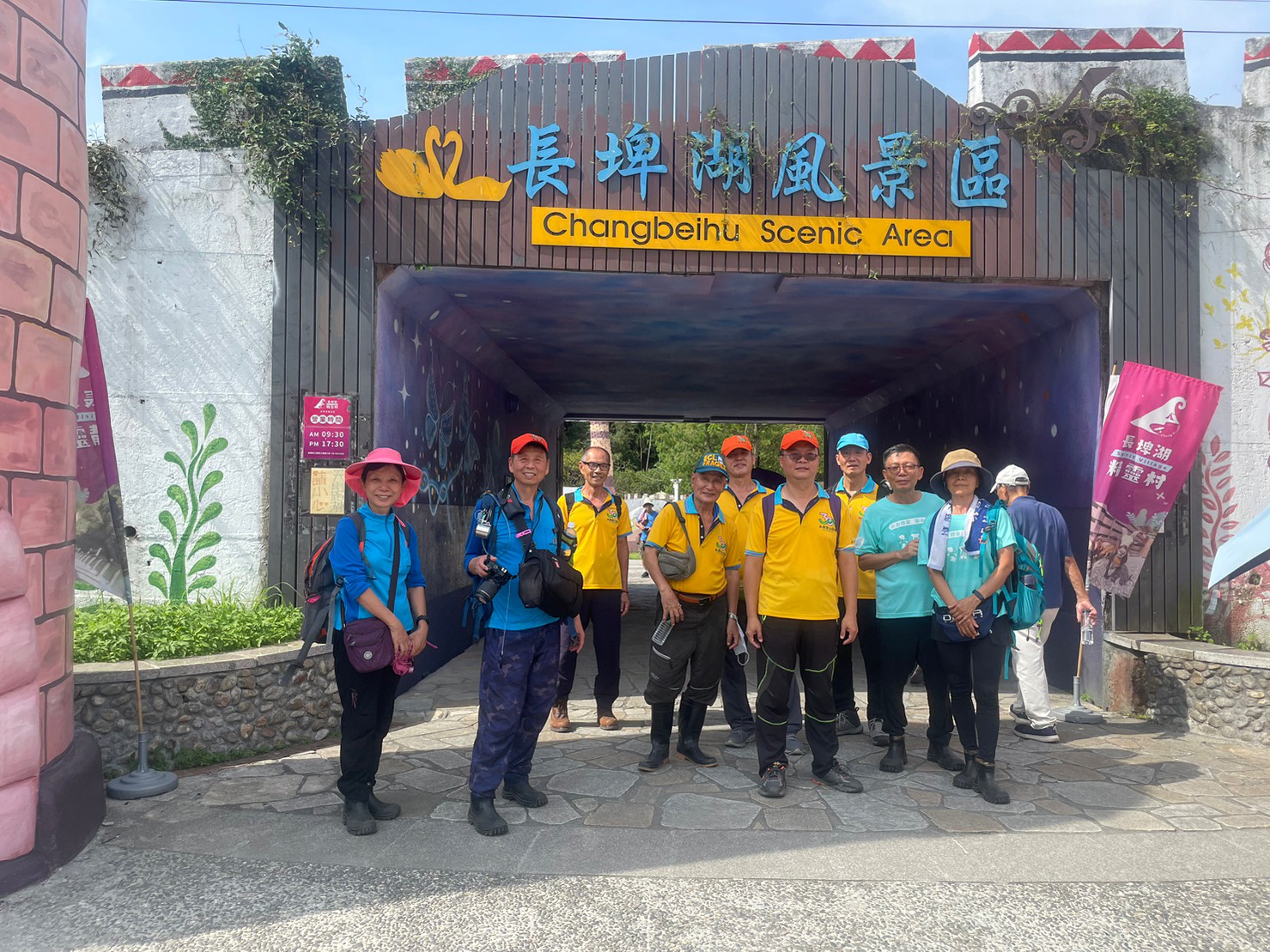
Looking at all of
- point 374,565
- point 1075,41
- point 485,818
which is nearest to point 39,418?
point 374,565

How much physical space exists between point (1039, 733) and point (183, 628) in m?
5.51

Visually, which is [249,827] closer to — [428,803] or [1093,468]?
[428,803]

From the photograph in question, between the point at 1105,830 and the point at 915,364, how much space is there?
7795 millimetres

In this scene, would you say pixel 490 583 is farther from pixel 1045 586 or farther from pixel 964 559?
pixel 1045 586

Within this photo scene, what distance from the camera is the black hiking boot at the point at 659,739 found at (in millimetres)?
5055

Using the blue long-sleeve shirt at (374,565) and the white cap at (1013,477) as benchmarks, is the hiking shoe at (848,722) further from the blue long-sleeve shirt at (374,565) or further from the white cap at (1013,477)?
the blue long-sleeve shirt at (374,565)

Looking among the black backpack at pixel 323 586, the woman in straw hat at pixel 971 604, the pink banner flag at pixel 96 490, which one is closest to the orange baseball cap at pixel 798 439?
the woman in straw hat at pixel 971 604

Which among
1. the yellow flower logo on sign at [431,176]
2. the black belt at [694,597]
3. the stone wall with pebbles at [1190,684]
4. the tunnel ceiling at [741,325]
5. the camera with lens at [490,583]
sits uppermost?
the yellow flower logo on sign at [431,176]

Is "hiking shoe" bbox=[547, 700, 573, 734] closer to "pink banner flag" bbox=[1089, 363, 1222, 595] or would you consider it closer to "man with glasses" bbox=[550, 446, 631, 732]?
"man with glasses" bbox=[550, 446, 631, 732]

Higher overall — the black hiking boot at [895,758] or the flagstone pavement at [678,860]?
the black hiking boot at [895,758]

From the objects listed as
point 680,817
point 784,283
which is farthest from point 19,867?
point 784,283

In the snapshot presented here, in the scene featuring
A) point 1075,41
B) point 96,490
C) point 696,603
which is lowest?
point 696,603

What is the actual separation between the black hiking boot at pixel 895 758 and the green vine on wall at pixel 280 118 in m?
5.14

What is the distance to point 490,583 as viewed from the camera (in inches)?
162
